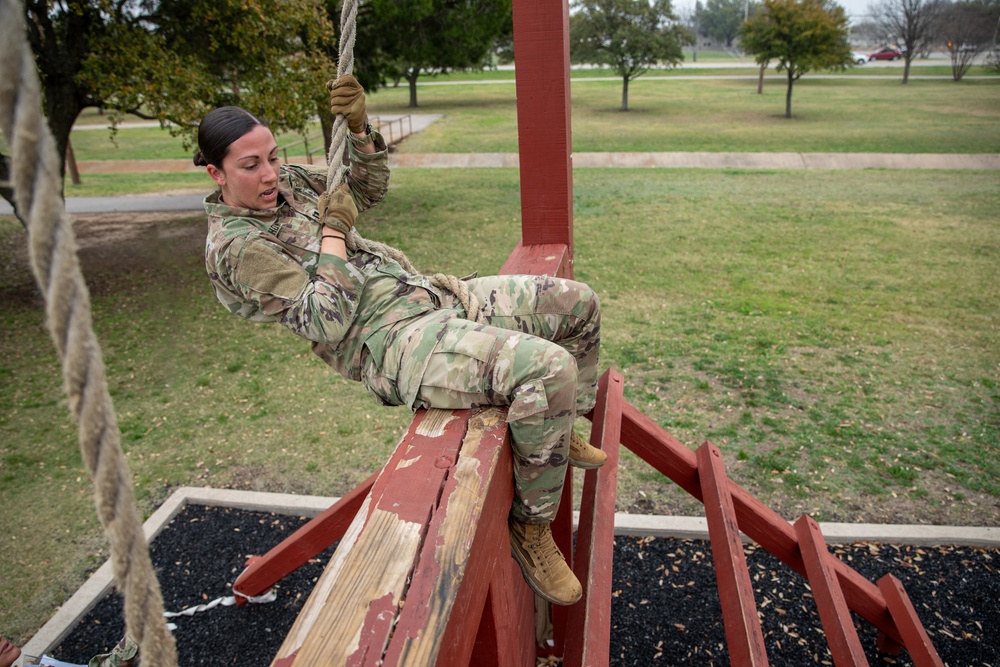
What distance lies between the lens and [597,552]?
2.25 m

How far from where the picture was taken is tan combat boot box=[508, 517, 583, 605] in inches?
78.4

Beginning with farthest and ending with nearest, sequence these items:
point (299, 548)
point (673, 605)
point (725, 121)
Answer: point (725, 121)
point (673, 605)
point (299, 548)

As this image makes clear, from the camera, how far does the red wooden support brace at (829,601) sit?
241 centimetres

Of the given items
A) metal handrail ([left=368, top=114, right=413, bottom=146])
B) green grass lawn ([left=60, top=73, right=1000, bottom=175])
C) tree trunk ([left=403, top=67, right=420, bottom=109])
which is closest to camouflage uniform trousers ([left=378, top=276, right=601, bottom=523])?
green grass lawn ([left=60, top=73, right=1000, bottom=175])

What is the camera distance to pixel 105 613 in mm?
3512

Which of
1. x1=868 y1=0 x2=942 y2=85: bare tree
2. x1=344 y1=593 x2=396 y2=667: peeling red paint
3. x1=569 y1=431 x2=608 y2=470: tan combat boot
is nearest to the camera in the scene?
x1=344 y1=593 x2=396 y2=667: peeling red paint

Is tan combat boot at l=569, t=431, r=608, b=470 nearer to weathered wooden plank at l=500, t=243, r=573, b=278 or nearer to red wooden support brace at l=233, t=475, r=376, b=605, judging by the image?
weathered wooden plank at l=500, t=243, r=573, b=278

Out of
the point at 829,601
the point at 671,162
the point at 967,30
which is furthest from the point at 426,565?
the point at 967,30

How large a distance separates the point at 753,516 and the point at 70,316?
2.87 meters

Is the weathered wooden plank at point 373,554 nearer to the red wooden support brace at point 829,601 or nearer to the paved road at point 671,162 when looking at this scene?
the red wooden support brace at point 829,601

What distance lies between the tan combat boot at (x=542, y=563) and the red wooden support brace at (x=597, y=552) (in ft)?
0.34

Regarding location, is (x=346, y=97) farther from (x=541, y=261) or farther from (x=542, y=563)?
(x=542, y=563)

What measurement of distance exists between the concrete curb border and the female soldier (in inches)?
76.7

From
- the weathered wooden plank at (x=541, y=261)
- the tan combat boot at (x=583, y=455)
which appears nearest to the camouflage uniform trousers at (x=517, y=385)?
the tan combat boot at (x=583, y=455)
